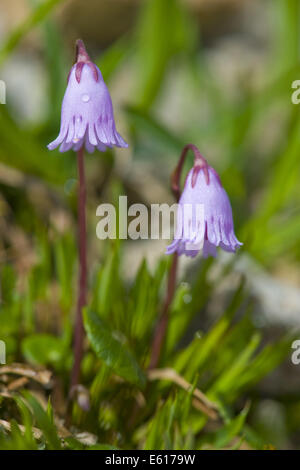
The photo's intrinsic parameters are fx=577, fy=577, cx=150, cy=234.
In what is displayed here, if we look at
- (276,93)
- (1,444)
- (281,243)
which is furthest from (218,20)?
(1,444)

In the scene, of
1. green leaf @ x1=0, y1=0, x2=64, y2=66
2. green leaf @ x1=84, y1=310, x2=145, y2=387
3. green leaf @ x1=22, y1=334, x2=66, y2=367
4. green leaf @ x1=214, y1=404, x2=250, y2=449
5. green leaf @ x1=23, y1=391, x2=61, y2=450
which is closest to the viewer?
green leaf @ x1=23, y1=391, x2=61, y2=450

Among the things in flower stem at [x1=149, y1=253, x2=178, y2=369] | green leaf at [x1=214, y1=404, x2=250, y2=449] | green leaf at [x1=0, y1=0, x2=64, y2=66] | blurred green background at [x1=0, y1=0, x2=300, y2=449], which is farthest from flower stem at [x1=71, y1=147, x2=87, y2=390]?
green leaf at [x1=0, y1=0, x2=64, y2=66]

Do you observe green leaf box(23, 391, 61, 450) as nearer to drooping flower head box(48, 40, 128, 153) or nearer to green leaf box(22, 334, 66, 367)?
green leaf box(22, 334, 66, 367)

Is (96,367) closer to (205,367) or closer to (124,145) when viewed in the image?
(205,367)

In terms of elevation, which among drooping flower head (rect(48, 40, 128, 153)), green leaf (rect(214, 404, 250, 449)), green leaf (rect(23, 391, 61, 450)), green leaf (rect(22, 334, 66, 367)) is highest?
drooping flower head (rect(48, 40, 128, 153))

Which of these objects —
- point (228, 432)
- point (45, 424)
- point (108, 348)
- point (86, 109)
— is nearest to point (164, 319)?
point (108, 348)

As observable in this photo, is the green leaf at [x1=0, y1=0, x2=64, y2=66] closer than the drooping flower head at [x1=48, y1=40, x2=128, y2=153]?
No
